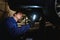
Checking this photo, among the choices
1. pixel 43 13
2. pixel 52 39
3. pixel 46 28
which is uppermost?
pixel 43 13

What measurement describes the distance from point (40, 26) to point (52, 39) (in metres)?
0.18

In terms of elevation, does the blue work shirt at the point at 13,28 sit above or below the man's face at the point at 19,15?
below

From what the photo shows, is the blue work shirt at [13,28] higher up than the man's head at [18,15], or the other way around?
the man's head at [18,15]

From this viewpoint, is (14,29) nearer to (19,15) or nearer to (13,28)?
(13,28)

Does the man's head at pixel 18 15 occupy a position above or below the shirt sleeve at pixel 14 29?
above

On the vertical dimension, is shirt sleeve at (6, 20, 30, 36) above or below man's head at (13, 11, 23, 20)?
below

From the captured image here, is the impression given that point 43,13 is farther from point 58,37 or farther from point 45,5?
point 58,37

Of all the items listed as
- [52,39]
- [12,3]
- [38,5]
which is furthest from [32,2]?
[52,39]

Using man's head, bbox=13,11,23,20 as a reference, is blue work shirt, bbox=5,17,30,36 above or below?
below

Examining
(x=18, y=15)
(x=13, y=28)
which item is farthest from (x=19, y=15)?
(x=13, y=28)

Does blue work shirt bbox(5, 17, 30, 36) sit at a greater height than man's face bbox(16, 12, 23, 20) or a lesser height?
lesser

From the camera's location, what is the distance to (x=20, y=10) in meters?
1.34

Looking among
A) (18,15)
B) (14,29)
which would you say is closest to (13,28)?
(14,29)

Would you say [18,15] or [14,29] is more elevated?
[18,15]
